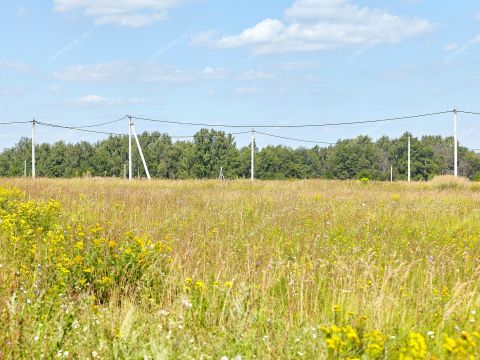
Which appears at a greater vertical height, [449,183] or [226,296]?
[449,183]

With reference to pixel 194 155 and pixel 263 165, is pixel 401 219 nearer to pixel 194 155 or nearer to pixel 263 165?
pixel 194 155

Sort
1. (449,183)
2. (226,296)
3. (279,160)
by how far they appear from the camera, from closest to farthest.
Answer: (226,296)
(449,183)
(279,160)

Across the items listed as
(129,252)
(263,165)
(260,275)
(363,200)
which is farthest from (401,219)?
(263,165)

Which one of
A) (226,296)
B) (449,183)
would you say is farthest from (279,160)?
(226,296)

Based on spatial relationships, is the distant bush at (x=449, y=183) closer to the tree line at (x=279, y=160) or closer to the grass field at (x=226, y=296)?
the grass field at (x=226, y=296)

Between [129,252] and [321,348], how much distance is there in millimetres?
2338

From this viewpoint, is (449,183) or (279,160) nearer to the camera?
(449,183)

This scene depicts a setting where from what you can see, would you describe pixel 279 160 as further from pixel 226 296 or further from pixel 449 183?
pixel 226 296

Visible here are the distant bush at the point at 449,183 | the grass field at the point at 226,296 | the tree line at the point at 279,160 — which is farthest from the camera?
the tree line at the point at 279,160

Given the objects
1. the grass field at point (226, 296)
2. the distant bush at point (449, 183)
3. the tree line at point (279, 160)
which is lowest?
the grass field at point (226, 296)

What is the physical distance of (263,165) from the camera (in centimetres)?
8381

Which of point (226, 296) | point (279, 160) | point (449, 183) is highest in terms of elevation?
point (279, 160)

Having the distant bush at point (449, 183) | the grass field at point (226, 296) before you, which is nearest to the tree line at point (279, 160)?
the distant bush at point (449, 183)

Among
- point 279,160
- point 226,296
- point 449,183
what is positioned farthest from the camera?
point 279,160
